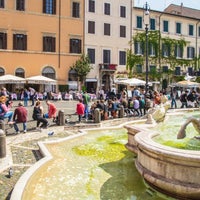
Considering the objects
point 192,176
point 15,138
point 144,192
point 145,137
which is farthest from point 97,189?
point 15,138

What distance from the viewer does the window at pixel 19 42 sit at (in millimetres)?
33750

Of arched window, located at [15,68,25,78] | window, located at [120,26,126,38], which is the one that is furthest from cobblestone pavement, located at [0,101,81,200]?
window, located at [120,26,126,38]

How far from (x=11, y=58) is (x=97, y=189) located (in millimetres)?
27660

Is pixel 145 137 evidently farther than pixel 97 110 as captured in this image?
No

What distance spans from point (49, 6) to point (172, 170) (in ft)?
103

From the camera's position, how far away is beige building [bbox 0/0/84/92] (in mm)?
33469

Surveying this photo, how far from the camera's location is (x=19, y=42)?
34.0 metres

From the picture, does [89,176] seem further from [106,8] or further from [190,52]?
[190,52]

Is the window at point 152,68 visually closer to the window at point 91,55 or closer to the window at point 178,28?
the window at point 178,28

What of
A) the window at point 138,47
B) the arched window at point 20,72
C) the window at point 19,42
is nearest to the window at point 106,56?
the window at point 138,47

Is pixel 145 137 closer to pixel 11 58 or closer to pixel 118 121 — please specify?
pixel 118 121

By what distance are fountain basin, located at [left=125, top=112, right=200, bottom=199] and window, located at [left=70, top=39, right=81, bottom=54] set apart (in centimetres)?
3026

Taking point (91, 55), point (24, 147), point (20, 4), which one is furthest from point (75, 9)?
point (24, 147)

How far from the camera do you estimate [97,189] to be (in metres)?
7.64
